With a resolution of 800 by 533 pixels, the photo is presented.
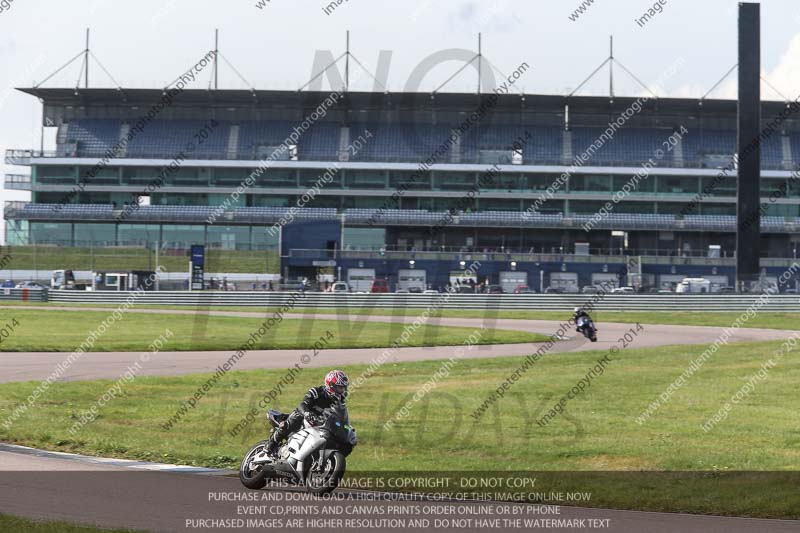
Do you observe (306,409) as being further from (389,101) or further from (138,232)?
(389,101)

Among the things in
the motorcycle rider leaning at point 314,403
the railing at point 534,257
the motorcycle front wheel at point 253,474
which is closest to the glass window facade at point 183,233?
the railing at point 534,257

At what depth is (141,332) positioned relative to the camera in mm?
41062

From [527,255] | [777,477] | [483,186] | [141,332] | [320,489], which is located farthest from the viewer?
[483,186]

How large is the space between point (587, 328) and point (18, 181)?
7464 cm

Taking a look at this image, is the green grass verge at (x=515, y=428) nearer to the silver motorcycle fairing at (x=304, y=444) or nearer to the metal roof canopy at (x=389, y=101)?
the silver motorcycle fairing at (x=304, y=444)

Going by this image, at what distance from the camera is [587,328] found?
38.9 meters

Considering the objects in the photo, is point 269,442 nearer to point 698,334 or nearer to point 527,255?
point 698,334

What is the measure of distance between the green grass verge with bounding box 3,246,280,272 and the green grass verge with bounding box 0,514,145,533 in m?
72.4

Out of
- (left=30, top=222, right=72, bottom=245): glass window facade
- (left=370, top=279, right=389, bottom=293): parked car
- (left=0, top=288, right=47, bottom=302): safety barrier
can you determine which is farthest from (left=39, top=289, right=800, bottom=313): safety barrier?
(left=30, top=222, right=72, bottom=245): glass window facade

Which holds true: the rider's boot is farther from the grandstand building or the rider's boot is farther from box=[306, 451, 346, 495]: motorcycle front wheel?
the grandstand building

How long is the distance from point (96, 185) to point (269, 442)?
90.1 meters

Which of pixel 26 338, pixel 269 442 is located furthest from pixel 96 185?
pixel 269 442

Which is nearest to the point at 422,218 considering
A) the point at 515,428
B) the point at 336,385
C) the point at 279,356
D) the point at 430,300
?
the point at 430,300

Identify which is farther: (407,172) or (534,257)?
(407,172)
